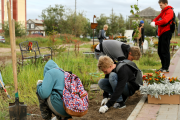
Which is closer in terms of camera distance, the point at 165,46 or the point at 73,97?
the point at 73,97

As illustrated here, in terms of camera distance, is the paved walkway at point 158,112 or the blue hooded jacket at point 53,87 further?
the paved walkway at point 158,112

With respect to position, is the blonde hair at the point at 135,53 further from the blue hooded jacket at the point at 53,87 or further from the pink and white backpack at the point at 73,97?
the blue hooded jacket at the point at 53,87

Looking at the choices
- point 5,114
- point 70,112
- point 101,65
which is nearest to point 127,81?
point 101,65

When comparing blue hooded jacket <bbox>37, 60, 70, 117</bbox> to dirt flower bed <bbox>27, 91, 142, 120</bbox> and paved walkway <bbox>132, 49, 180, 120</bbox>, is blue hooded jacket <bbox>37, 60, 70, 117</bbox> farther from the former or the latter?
paved walkway <bbox>132, 49, 180, 120</bbox>

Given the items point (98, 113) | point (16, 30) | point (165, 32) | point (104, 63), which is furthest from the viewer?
point (16, 30)

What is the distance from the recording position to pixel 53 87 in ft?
8.48

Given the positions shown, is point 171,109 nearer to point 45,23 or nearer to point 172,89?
point 172,89

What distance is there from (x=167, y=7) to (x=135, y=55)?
2.97 meters

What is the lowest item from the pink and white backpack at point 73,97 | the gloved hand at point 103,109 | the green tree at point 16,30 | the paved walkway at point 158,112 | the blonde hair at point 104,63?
the paved walkway at point 158,112

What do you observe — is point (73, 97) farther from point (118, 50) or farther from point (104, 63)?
point (118, 50)

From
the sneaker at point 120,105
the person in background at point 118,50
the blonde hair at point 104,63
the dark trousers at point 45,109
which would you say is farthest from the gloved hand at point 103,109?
the person in background at point 118,50

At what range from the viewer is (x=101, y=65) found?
3217 mm

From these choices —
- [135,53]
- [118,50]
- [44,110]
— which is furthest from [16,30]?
[44,110]

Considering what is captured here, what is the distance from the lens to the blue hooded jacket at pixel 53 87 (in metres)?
2.49
